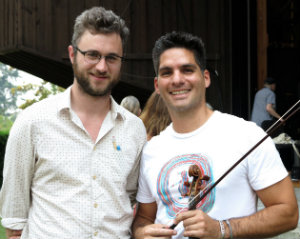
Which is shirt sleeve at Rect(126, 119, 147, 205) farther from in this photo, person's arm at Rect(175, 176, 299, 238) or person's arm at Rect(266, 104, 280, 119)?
person's arm at Rect(266, 104, 280, 119)

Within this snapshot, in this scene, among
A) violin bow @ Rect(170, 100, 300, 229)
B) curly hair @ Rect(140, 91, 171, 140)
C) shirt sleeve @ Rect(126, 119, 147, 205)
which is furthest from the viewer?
curly hair @ Rect(140, 91, 171, 140)

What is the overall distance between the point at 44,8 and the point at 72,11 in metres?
0.52

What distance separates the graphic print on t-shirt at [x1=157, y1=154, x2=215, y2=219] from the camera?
97.0 inches

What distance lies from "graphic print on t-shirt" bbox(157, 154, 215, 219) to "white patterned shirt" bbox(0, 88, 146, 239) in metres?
0.27

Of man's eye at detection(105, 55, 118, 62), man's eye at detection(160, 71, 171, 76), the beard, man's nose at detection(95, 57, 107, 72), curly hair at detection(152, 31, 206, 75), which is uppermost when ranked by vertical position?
curly hair at detection(152, 31, 206, 75)

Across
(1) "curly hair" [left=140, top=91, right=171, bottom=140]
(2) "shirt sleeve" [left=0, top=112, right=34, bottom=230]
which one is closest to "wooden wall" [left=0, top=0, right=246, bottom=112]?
(1) "curly hair" [left=140, top=91, right=171, bottom=140]

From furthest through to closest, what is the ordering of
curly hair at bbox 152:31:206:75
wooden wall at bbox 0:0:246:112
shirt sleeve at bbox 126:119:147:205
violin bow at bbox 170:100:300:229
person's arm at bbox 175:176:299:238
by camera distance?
wooden wall at bbox 0:0:246:112, shirt sleeve at bbox 126:119:147:205, curly hair at bbox 152:31:206:75, person's arm at bbox 175:176:299:238, violin bow at bbox 170:100:300:229

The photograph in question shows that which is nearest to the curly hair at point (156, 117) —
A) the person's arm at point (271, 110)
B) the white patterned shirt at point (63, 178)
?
the white patterned shirt at point (63, 178)

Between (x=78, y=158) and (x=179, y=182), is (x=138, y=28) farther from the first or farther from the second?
(x=179, y=182)

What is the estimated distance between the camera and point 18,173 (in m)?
2.70

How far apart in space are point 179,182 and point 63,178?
1.88ft

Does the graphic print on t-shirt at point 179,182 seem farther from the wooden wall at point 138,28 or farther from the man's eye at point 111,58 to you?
the wooden wall at point 138,28


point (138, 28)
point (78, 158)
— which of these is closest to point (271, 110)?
point (138, 28)

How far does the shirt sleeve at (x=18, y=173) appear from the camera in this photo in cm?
266
